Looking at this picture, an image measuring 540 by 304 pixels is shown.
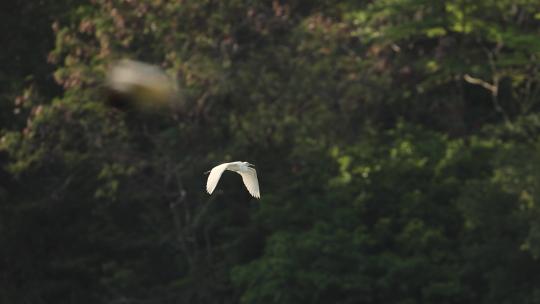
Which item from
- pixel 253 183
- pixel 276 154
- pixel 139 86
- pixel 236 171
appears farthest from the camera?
pixel 276 154

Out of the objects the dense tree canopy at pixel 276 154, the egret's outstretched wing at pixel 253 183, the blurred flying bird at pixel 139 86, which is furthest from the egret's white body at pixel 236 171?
the dense tree canopy at pixel 276 154

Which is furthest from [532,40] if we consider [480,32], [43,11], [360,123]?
[43,11]

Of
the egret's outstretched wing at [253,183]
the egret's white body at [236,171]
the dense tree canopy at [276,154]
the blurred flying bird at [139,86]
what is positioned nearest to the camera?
the egret's white body at [236,171]

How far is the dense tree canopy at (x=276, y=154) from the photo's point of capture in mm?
22344

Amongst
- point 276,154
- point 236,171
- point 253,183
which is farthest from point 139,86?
point 236,171

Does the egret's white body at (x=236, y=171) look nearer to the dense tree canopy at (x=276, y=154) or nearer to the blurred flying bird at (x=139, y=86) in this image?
the blurred flying bird at (x=139, y=86)

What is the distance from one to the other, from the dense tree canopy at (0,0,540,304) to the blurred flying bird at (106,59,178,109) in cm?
20

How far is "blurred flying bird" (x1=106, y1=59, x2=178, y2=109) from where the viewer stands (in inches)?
821

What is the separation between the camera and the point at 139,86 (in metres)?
20.2

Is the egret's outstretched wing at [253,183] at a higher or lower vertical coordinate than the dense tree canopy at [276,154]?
lower

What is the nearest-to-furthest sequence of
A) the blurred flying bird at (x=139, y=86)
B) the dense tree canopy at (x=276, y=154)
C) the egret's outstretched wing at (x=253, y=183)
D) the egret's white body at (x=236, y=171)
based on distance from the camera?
the egret's white body at (x=236, y=171) → the egret's outstretched wing at (x=253, y=183) → the blurred flying bird at (x=139, y=86) → the dense tree canopy at (x=276, y=154)

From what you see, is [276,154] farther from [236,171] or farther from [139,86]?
[236,171]

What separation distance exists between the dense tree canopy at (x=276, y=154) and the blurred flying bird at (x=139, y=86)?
0.20 meters

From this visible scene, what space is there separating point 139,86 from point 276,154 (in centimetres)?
418
